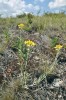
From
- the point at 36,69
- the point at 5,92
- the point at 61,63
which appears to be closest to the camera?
the point at 5,92

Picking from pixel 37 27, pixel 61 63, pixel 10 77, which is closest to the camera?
pixel 10 77

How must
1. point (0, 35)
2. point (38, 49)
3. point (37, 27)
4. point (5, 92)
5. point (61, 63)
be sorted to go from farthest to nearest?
point (37, 27) < point (0, 35) < point (38, 49) < point (61, 63) < point (5, 92)

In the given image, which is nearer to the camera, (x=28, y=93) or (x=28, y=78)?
(x=28, y=93)

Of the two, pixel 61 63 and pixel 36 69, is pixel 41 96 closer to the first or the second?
pixel 36 69

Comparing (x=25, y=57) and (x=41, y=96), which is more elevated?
(x=25, y=57)

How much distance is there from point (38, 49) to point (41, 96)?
144cm

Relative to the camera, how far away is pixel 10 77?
3.83 metres

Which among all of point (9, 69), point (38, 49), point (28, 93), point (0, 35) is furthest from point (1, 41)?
point (28, 93)

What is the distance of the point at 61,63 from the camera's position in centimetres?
449

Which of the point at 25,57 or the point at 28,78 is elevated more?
the point at 25,57

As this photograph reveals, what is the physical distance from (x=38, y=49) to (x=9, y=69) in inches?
38.9

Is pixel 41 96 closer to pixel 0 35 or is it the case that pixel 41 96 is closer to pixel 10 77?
pixel 10 77

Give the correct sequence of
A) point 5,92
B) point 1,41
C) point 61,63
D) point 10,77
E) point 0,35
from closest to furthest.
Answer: point 5,92
point 10,77
point 61,63
point 1,41
point 0,35

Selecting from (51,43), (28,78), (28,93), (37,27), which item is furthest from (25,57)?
(37,27)
